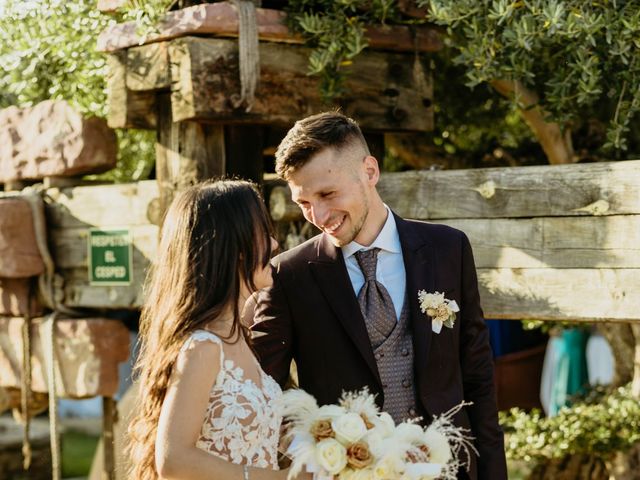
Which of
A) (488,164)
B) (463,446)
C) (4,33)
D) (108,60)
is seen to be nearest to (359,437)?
(463,446)

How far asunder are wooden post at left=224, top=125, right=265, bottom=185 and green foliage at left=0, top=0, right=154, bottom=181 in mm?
802

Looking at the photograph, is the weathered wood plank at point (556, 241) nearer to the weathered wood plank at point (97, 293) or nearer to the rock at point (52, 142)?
the weathered wood plank at point (97, 293)

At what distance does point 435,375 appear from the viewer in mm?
3105

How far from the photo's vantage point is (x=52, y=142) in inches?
207

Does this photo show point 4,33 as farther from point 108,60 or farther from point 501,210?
point 501,210

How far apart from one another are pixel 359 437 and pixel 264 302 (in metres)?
0.80

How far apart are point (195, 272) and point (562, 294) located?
62.1 inches

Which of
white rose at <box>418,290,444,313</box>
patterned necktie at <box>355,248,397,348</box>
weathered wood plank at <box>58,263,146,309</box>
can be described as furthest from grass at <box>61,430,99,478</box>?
white rose at <box>418,290,444,313</box>

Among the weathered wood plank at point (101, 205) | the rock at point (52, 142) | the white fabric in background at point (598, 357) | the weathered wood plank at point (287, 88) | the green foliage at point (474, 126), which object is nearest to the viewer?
the weathered wood plank at point (287, 88)

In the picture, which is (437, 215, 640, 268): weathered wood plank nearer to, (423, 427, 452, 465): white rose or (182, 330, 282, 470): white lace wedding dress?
(423, 427, 452, 465): white rose

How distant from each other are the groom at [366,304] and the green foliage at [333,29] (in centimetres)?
98

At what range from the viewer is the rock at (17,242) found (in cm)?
516

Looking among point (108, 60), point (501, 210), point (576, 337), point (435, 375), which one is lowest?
point (576, 337)

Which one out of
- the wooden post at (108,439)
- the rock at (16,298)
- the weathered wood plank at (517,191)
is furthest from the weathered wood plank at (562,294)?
the rock at (16,298)
